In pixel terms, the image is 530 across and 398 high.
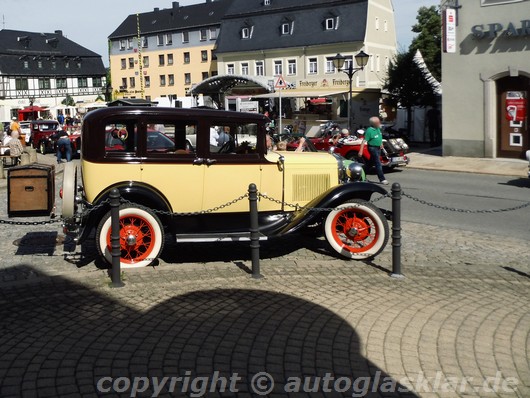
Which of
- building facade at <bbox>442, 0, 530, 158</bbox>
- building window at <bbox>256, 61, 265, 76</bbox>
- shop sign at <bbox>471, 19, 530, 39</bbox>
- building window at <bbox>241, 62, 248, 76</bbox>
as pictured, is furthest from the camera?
building window at <bbox>241, 62, 248, 76</bbox>

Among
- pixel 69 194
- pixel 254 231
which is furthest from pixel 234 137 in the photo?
pixel 69 194

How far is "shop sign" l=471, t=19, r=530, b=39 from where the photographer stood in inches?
819

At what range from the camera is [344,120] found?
128 ft

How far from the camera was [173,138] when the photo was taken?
8.20m

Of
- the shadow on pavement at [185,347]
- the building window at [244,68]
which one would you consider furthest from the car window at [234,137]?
the building window at [244,68]

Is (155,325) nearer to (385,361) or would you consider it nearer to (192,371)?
(192,371)

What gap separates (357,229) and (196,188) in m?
2.19

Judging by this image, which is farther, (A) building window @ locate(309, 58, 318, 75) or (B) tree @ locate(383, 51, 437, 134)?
(A) building window @ locate(309, 58, 318, 75)

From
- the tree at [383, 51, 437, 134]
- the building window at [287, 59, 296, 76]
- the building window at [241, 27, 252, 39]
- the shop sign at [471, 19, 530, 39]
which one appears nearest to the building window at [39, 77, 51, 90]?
the building window at [241, 27, 252, 39]

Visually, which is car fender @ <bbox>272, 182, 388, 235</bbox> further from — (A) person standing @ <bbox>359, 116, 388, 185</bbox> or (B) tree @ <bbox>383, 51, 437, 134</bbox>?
(B) tree @ <bbox>383, 51, 437, 134</bbox>

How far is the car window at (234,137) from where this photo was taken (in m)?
8.29

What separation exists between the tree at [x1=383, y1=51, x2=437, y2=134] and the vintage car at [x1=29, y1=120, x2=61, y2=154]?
60.4 feet

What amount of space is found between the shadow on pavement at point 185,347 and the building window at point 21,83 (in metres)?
82.9

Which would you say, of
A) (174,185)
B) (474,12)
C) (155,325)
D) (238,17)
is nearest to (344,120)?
(474,12)
